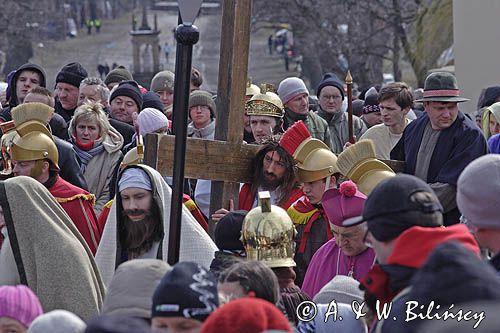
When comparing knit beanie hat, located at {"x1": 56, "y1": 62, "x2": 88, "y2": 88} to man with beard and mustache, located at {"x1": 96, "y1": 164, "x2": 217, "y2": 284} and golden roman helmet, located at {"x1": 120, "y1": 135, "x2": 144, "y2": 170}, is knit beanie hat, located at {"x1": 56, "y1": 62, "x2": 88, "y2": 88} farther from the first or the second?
man with beard and mustache, located at {"x1": 96, "y1": 164, "x2": 217, "y2": 284}

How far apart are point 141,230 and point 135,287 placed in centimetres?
174

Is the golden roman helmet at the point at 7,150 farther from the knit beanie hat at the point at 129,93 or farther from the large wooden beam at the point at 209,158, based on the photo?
the knit beanie hat at the point at 129,93

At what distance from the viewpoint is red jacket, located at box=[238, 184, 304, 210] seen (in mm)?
8094

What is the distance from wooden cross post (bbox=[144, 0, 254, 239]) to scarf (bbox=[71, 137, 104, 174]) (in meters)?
1.72

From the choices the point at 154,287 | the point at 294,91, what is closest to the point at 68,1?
the point at 294,91

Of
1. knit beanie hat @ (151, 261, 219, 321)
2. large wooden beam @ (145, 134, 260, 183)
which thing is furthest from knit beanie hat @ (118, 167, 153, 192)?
knit beanie hat @ (151, 261, 219, 321)

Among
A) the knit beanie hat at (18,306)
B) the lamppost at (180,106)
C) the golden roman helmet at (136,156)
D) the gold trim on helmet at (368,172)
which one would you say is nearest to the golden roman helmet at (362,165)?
the gold trim on helmet at (368,172)

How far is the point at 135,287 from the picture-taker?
5.32 metres

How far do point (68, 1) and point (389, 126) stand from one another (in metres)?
71.1

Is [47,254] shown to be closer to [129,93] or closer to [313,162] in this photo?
[313,162]

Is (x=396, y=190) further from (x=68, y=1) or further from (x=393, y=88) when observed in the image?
(x=68, y=1)

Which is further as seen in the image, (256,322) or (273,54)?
(273,54)

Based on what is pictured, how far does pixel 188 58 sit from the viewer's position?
682cm

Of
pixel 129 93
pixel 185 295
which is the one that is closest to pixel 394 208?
pixel 185 295
